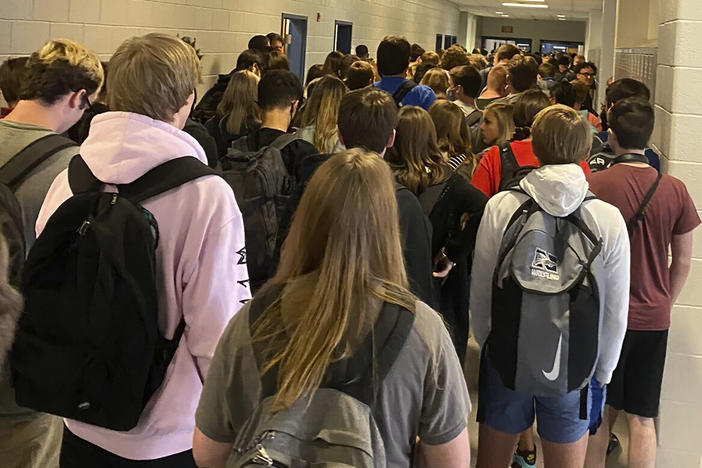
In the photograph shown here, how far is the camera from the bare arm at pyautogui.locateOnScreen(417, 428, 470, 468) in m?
1.57

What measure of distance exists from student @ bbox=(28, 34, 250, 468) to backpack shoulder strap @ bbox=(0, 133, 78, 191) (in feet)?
Answer: 1.46

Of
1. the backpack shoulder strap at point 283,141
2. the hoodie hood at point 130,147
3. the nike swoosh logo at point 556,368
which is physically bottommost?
the nike swoosh logo at point 556,368

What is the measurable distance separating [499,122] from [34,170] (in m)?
2.57

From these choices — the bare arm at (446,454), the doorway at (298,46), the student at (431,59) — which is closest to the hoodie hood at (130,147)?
the bare arm at (446,454)

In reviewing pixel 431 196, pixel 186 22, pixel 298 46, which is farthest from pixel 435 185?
pixel 298 46

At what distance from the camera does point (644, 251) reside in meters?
3.06

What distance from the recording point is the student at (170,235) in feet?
6.01

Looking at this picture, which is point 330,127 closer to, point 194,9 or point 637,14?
point 194,9

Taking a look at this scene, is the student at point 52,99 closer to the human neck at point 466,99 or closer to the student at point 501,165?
the student at point 501,165

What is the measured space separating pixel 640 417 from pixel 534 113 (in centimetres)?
145

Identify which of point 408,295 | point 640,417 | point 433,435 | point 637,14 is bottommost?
point 640,417

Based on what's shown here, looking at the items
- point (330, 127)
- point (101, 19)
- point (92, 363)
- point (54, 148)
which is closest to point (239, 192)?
point (330, 127)

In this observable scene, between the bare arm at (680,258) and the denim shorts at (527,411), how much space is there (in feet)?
2.13

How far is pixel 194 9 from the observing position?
7648mm
